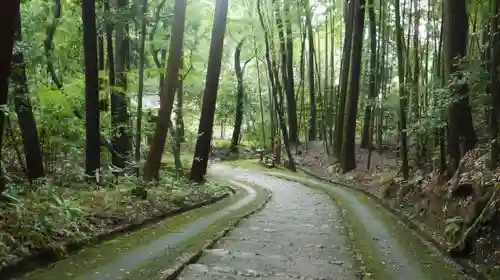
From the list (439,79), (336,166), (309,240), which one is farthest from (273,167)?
(309,240)

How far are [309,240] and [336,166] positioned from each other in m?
13.8

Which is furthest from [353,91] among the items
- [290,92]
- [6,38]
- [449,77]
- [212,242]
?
[6,38]

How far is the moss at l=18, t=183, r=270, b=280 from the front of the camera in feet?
17.0

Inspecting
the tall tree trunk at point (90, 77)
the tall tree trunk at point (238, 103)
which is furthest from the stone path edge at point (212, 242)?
the tall tree trunk at point (238, 103)

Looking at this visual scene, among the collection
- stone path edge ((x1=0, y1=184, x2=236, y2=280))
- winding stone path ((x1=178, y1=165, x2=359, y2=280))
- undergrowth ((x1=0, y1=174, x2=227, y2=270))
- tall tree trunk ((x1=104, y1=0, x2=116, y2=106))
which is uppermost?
tall tree trunk ((x1=104, y1=0, x2=116, y2=106))

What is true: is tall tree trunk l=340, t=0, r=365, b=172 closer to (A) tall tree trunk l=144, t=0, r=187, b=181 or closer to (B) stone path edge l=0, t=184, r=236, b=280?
(A) tall tree trunk l=144, t=0, r=187, b=181

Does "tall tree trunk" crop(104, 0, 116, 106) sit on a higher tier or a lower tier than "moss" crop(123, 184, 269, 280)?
higher

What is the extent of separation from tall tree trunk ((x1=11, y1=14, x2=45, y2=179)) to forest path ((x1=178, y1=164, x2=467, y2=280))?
3.98 metres

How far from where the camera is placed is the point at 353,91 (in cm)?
1903

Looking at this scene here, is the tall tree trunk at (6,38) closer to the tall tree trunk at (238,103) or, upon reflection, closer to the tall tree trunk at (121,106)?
the tall tree trunk at (121,106)

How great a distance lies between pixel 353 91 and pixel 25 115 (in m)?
12.7

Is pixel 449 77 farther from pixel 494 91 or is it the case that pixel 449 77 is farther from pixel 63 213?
pixel 63 213

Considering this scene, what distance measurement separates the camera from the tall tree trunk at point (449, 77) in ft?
31.1

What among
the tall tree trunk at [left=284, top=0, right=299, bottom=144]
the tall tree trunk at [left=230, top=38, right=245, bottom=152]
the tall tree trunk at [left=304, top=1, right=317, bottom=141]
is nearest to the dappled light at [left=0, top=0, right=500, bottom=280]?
the tall tree trunk at [left=304, top=1, right=317, bottom=141]
